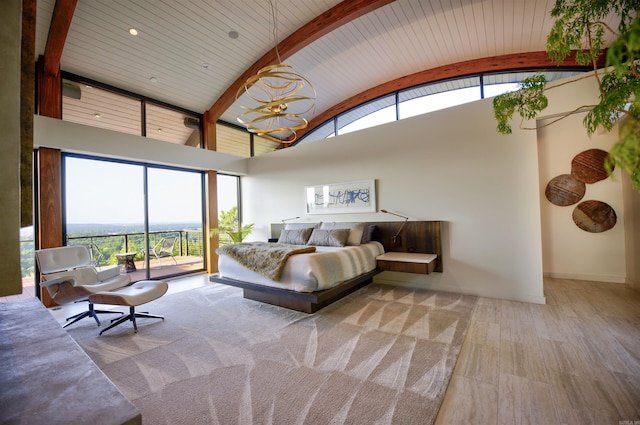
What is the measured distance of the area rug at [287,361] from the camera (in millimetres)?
1653

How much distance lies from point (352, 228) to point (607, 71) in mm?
3300

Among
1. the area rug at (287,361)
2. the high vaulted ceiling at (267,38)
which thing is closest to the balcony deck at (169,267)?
the area rug at (287,361)

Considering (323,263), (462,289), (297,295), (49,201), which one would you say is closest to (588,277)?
(462,289)

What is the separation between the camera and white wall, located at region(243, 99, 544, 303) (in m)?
3.48

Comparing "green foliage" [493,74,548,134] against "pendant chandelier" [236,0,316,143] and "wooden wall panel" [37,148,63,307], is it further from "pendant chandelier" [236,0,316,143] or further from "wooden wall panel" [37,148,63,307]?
"wooden wall panel" [37,148,63,307]

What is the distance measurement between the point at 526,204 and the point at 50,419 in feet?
14.6

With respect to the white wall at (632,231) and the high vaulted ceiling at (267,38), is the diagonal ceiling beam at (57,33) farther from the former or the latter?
the white wall at (632,231)

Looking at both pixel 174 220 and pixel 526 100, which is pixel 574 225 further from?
pixel 174 220

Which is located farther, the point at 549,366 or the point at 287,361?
the point at 287,361

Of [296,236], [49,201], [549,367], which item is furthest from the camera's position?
[296,236]

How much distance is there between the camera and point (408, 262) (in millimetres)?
3609

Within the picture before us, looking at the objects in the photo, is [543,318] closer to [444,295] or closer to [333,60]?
[444,295]

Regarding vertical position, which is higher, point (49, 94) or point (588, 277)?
point (49, 94)

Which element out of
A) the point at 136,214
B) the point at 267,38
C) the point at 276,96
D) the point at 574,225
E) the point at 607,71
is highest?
the point at 267,38
